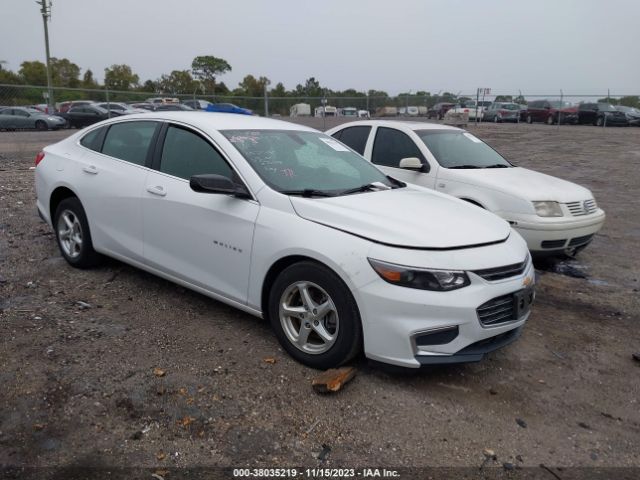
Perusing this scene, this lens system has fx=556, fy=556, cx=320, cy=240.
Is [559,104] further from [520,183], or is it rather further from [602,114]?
[520,183]

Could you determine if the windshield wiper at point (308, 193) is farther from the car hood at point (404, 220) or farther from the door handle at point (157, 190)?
the door handle at point (157, 190)

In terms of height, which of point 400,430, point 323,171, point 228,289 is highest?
point 323,171

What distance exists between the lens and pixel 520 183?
245 inches

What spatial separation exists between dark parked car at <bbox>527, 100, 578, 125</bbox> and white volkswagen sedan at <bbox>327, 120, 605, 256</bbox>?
2565 centimetres

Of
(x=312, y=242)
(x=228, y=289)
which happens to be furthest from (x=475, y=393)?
(x=228, y=289)

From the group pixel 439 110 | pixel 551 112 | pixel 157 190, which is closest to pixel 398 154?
pixel 157 190

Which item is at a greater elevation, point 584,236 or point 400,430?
point 584,236

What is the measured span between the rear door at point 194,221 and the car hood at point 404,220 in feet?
1.73

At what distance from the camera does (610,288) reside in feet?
18.3

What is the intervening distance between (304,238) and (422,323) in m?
0.89

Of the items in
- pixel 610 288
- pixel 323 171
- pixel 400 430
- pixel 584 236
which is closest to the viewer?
pixel 400 430

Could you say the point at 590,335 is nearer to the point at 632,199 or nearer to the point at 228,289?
the point at 228,289

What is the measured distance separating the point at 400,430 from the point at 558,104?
108 feet

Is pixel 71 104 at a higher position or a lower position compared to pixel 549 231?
higher
